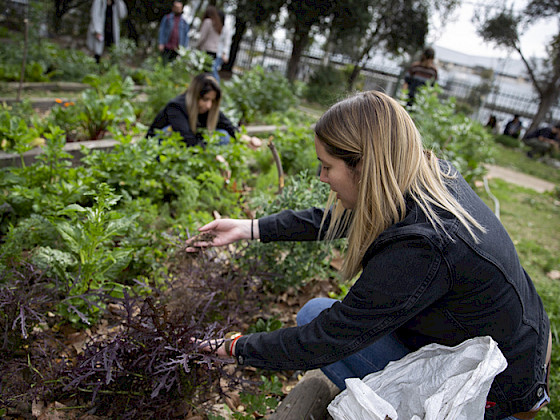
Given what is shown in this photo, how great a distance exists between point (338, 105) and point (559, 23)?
19.1 m

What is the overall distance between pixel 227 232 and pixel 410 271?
105cm

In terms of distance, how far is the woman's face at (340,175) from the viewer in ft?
4.80

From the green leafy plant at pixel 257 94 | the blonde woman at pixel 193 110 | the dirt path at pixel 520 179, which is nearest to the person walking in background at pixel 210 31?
the green leafy plant at pixel 257 94

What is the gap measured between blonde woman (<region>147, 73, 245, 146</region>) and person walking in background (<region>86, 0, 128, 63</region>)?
4.68m

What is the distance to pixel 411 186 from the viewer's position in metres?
1.43

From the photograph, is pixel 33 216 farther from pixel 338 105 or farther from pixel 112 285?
pixel 338 105

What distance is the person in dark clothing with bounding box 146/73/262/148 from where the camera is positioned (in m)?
4.01

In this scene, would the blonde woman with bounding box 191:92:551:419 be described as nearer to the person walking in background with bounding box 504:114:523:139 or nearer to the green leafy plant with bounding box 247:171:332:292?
the green leafy plant with bounding box 247:171:332:292

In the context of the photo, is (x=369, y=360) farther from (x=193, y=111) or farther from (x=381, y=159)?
(x=193, y=111)

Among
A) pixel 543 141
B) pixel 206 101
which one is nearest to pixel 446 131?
pixel 206 101

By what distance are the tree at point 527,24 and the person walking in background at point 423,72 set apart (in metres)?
12.4

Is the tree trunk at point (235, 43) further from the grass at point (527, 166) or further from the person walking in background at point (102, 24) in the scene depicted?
the grass at point (527, 166)

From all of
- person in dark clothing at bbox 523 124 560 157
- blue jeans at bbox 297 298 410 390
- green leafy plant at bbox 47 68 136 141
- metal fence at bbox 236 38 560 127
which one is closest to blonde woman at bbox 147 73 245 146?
green leafy plant at bbox 47 68 136 141

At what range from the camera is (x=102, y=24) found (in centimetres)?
782
